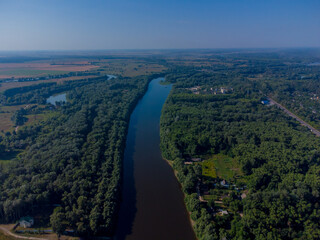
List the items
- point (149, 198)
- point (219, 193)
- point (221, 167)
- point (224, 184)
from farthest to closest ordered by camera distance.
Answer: point (221, 167) → point (224, 184) → point (149, 198) → point (219, 193)

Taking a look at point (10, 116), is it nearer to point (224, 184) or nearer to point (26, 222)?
point (26, 222)

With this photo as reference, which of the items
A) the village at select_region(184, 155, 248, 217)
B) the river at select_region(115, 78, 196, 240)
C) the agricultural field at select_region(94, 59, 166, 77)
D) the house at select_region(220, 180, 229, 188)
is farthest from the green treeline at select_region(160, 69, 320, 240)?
the agricultural field at select_region(94, 59, 166, 77)

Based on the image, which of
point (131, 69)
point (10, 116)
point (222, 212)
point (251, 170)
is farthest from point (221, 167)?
point (131, 69)

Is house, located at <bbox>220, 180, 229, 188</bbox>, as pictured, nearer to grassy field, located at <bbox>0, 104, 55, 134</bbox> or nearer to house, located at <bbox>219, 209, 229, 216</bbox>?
house, located at <bbox>219, 209, 229, 216</bbox>

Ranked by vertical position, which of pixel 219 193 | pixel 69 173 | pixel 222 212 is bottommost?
pixel 222 212

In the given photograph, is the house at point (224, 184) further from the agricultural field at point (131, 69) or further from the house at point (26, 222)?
the agricultural field at point (131, 69)

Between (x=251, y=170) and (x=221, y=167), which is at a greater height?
(x=251, y=170)

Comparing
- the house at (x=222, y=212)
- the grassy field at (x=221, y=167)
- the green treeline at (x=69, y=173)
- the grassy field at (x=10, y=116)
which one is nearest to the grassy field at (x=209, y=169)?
the grassy field at (x=221, y=167)
